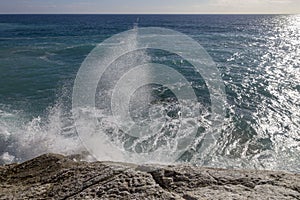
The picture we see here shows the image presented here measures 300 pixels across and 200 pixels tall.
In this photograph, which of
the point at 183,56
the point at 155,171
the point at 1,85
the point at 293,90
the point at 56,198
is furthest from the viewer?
the point at 183,56

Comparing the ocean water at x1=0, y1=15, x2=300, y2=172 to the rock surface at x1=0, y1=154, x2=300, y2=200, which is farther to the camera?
the ocean water at x1=0, y1=15, x2=300, y2=172

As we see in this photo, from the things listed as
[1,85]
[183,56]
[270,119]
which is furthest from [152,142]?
[183,56]

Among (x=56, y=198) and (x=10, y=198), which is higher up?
(x=56, y=198)

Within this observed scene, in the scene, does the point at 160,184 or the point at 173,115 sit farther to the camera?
the point at 173,115

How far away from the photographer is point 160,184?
3.14m

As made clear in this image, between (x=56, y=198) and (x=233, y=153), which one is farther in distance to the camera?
(x=233, y=153)

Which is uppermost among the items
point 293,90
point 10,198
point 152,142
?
point 293,90

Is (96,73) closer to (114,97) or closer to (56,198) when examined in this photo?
(114,97)

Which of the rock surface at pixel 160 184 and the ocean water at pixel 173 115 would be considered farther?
the ocean water at pixel 173 115

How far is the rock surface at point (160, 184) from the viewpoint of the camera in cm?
293

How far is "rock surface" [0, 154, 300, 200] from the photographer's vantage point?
293 centimetres

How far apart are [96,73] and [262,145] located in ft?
37.7

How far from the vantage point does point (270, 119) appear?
10969 millimetres

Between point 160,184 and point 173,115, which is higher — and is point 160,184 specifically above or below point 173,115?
above
